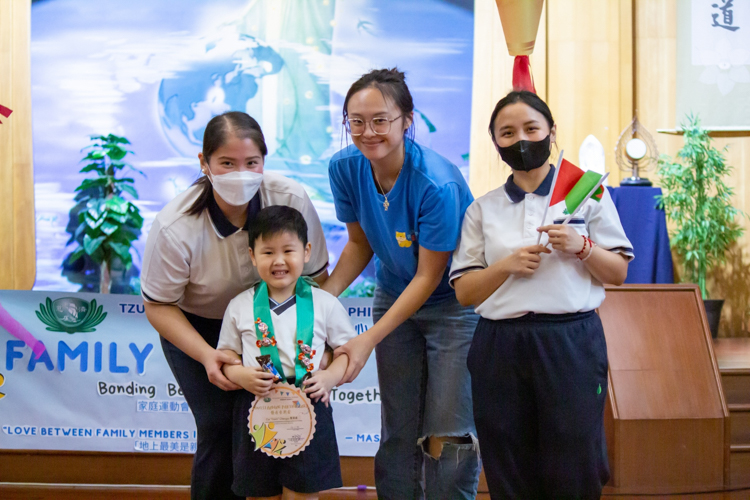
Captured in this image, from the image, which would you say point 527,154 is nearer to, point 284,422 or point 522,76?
point 522,76

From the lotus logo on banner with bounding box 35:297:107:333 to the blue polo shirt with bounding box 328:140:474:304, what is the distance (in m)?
1.54

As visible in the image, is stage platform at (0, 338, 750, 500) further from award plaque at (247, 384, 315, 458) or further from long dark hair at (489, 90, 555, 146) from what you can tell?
long dark hair at (489, 90, 555, 146)

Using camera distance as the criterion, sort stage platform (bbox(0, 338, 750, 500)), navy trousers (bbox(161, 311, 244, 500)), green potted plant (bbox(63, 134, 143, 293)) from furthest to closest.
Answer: green potted plant (bbox(63, 134, 143, 293)) < stage platform (bbox(0, 338, 750, 500)) < navy trousers (bbox(161, 311, 244, 500))

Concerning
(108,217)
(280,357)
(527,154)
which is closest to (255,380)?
(280,357)

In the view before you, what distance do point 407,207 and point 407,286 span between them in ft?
0.71

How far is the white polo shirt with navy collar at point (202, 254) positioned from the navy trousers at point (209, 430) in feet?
0.55

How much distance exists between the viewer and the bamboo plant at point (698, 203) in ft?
Answer: 12.8

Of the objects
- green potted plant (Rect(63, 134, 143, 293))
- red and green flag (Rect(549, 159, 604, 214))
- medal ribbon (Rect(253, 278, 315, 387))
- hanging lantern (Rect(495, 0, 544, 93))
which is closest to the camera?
red and green flag (Rect(549, 159, 604, 214))

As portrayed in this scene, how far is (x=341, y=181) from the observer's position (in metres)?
1.73

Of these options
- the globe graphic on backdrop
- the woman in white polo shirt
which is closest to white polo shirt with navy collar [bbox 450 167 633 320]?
the woman in white polo shirt

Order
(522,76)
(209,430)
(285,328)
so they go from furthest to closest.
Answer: (522,76) < (209,430) < (285,328)

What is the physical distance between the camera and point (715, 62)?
4.34 m

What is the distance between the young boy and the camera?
1.49 metres

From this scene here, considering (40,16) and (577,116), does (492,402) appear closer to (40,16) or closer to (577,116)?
(577,116)
